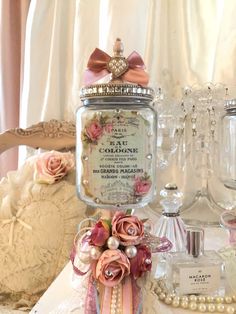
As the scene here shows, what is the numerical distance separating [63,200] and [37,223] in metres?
0.09

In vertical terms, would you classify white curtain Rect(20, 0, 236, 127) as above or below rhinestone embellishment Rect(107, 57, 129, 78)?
above

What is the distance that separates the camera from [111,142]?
509 mm

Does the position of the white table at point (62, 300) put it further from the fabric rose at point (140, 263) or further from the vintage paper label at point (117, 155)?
the vintage paper label at point (117, 155)

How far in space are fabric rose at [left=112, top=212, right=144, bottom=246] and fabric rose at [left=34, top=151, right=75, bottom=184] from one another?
490mm

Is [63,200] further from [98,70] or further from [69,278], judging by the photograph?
[98,70]

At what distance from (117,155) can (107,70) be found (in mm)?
130

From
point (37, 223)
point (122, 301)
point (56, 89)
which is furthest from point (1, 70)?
point (122, 301)

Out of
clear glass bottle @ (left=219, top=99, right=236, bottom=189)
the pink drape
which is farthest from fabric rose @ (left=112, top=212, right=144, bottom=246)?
the pink drape

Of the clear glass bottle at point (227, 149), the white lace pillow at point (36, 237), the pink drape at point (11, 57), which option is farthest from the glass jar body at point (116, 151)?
the pink drape at point (11, 57)

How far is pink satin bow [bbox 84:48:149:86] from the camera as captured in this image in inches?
21.0

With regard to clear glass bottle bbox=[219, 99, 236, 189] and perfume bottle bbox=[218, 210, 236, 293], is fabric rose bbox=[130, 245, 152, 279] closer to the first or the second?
perfume bottle bbox=[218, 210, 236, 293]

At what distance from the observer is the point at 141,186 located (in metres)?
0.52

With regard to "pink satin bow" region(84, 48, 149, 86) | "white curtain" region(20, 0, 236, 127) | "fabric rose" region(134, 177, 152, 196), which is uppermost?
"white curtain" region(20, 0, 236, 127)

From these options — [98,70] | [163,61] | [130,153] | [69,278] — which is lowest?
[69,278]
